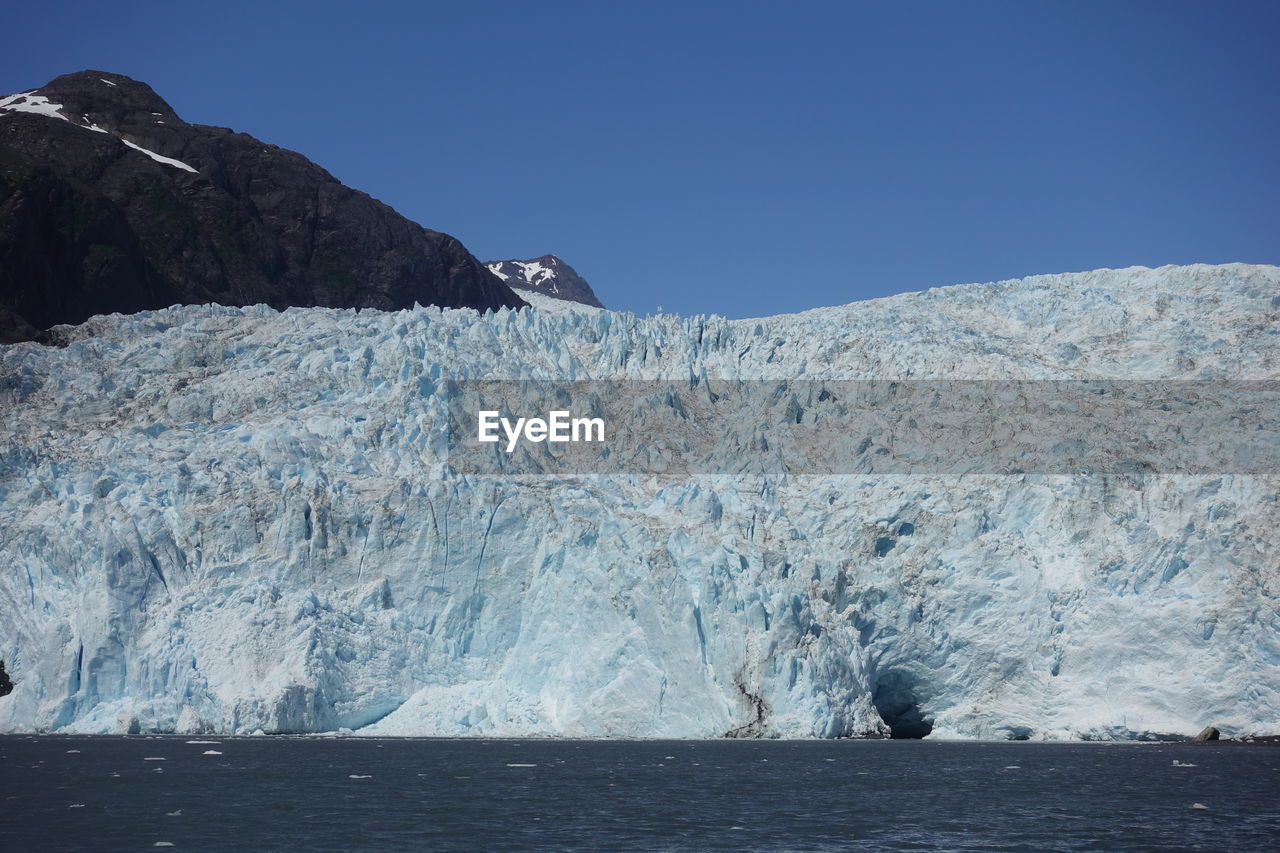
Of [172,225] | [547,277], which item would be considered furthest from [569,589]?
[547,277]

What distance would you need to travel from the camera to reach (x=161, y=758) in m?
25.7

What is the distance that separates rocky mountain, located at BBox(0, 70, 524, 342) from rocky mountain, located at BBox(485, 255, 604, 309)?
25.7 meters

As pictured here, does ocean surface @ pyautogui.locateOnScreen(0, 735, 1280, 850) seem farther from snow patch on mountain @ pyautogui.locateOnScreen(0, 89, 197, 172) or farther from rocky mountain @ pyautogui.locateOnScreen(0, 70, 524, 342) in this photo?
snow patch on mountain @ pyautogui.locateOnScreen(0, 89, 197, 172)

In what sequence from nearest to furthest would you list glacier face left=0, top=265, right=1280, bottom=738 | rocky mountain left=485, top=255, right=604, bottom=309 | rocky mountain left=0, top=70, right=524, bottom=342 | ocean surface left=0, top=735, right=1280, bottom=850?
ocean surface left=0, top=735, right=1280, bottom=850
glacier face left=0, top=265, right=1280, bottom=738
rocky mountain left=0, top=70, right=524, bottom=342
rocky mountain left=485, top=255, right=604, bottom=309

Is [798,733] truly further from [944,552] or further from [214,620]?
[214,620]

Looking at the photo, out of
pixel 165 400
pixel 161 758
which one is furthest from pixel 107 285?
pixel 161 758

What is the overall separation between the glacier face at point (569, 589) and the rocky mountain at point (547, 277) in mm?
65459

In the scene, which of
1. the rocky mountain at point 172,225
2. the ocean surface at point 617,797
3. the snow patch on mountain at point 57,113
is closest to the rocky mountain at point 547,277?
the rocky mountain at point 172,225

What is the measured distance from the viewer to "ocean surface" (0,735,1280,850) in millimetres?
17406

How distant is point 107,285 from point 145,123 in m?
15.5

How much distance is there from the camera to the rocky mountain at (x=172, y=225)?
53062 mm

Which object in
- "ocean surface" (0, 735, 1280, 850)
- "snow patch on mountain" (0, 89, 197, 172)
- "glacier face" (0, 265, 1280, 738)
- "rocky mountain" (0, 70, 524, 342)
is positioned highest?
"snow patch on mountain" (0, 89, 197, 172)

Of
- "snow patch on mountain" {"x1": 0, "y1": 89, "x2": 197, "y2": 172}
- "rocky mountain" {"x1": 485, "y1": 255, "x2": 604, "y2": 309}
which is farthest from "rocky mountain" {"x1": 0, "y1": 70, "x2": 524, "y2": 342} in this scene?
"rocky mountain" {"x1": 485, "y1": 255, "x2": 604, "y2": 309}

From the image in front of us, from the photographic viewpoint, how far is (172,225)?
61281 millimetres
